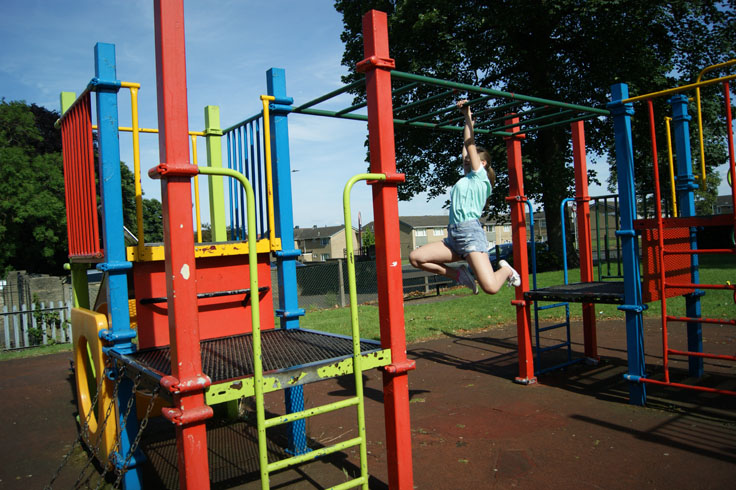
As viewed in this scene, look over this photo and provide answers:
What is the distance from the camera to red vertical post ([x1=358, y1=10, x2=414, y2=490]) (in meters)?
3.16

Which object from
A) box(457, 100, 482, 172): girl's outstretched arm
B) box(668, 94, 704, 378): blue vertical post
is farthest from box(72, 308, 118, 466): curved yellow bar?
box(668, 94, 704, 378): blue vertical post

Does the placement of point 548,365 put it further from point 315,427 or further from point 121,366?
point 121,366

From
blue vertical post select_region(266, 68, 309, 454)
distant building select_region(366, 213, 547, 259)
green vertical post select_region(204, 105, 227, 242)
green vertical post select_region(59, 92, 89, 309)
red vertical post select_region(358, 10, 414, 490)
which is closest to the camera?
red vertical post select_region(358, 10, 414, 490)

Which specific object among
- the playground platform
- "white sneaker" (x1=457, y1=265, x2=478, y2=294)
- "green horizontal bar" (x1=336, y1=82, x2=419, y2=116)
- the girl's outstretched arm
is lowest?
the playground platform

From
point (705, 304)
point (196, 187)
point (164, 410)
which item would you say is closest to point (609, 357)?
point (705, 304)

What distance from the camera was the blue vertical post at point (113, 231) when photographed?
3701 millimetres

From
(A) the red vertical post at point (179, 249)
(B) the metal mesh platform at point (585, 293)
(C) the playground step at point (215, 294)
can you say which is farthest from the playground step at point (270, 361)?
(B) the metal mesh platform at point (585, 293)

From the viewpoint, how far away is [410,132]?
18250mm

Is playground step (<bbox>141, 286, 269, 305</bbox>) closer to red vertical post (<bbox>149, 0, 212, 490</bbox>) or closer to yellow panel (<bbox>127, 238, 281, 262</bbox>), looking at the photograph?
yellow panel (<bbox>127, 238, 281, 262</bbox>)

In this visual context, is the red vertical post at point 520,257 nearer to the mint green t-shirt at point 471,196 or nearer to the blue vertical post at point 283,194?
the mint green t-shirt at point 471,196

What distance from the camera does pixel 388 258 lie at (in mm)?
3186

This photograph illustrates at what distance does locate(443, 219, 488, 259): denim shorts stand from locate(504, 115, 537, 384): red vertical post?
1706 millimetres

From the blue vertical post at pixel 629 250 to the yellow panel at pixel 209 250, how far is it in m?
3.43

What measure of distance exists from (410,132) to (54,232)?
64.1 feet
